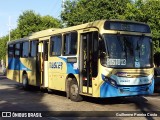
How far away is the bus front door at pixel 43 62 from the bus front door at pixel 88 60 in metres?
4.28

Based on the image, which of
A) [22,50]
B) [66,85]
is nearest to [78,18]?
[22,50]

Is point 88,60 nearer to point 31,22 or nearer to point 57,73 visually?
point 57,73

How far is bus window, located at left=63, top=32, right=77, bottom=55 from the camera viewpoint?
15.8 m

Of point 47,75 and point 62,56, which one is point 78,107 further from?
point 47,75

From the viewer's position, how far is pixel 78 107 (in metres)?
13.9

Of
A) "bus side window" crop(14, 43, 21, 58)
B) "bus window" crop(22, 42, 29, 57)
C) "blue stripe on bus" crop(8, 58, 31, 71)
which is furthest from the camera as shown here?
"bus side window" crop(14, 43, 21, 58)

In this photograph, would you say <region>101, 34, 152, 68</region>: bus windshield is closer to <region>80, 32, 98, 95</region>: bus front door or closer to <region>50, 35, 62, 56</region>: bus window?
<region>80, 32, 98, 95</region>: bus front door

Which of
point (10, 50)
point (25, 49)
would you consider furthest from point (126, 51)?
point (10, 50)

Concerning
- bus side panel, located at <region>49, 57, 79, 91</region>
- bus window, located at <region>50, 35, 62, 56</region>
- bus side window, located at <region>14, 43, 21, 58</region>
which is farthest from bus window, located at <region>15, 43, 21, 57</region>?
bus window, located at <region>50, 35, 62, 56</region>

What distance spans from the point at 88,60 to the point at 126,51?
1.54 meters

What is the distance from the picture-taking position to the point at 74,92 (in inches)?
619

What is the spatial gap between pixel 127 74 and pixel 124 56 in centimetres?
65

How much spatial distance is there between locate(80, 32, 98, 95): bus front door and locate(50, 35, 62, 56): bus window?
7.88 feet

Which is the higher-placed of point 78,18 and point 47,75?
point 78,18
